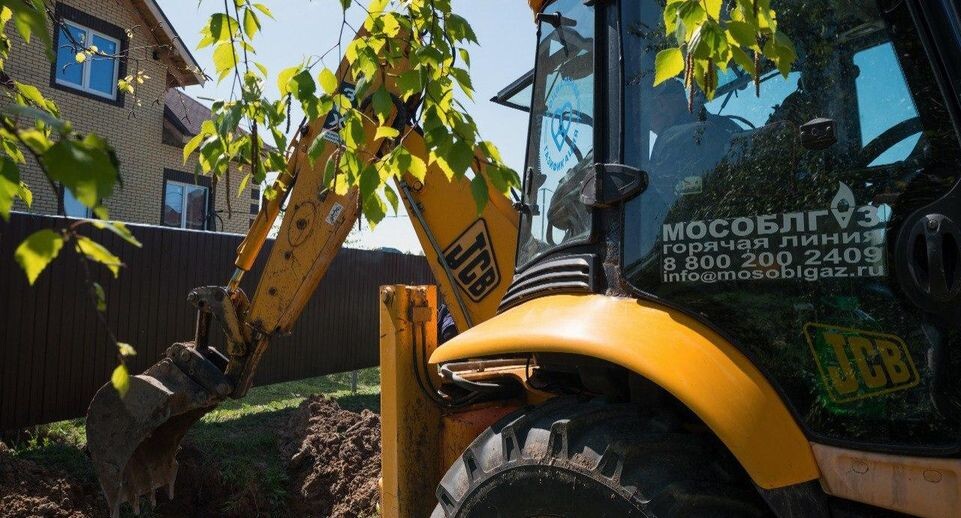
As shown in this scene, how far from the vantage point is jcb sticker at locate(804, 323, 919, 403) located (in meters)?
1.68

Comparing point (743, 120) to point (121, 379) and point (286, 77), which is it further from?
point (121, 379)

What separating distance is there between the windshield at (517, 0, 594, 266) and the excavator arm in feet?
2.33

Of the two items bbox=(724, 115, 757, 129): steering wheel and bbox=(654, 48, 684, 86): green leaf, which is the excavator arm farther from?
bbox=(654, 48, 684, 86): green leaf

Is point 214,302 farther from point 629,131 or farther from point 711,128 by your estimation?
point 711,128

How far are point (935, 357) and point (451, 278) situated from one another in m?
2.24

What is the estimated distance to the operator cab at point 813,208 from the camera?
1.66 m

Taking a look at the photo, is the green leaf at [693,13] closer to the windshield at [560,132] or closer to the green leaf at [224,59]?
the windshield at [560,132]

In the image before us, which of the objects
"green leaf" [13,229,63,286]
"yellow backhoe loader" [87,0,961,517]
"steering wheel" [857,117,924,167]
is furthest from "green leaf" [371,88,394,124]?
"steering wheel" [857,117,924,167]

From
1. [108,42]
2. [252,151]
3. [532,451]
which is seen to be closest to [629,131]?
[532,451]

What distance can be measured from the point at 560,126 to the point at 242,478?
4021 millimetres

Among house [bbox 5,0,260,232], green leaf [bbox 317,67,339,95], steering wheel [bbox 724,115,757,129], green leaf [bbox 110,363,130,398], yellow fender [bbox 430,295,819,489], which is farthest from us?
house [bbox 5,0,260,232]

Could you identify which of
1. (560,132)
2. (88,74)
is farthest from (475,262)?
(88,74)

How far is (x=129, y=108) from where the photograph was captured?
43.8 feet

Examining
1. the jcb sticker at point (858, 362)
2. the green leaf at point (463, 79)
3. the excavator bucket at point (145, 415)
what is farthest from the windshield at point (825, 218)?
the excavator bucket at point (145, 415)
